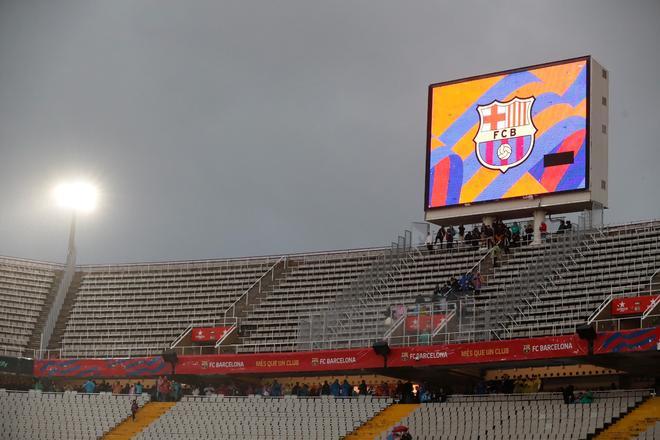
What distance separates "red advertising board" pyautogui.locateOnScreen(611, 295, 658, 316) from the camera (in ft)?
118

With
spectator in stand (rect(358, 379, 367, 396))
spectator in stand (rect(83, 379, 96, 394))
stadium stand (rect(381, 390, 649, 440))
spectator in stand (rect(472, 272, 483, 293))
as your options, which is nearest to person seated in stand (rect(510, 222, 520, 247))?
spectator in stand (rect(472, 272, 483, 293))

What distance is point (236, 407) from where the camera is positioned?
131 feet

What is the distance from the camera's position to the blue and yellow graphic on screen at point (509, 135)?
138 feet

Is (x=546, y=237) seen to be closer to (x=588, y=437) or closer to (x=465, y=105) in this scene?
(x=465, y=105)

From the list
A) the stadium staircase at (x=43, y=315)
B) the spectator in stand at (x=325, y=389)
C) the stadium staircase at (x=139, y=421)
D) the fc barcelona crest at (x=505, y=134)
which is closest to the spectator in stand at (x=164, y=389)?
the stadium staircase at (x=139, y=421)

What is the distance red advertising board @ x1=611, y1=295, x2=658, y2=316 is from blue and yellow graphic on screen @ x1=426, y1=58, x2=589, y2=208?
569 centimetres

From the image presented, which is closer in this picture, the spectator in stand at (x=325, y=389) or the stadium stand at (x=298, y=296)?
the spectator in stand at (x=325, y=389)

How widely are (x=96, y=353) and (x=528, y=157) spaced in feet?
52.3

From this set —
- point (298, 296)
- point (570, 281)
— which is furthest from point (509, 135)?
point (298, 296)

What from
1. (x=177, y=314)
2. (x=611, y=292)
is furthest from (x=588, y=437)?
(x=177, y=314)

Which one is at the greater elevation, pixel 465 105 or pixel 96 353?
pixel 465 105

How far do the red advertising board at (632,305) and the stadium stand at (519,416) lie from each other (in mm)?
2336

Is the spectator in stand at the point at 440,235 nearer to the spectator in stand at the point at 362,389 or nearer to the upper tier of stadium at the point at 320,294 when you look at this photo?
the upper tier of stadium at the point at 320,294

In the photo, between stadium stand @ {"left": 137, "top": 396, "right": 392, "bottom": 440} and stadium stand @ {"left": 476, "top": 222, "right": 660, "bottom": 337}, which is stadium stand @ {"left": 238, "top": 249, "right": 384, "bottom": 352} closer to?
stadium stand @ {"left": 137, "top": 396, "right": 392, "bottom": 440}
